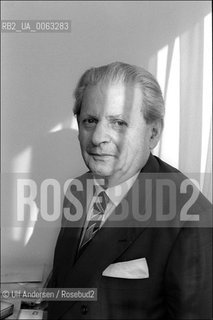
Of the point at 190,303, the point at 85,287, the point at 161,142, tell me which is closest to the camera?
the point at 190,303

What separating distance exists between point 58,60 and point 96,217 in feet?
1.78

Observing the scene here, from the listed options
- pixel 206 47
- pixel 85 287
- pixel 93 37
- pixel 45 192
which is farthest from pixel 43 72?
pixel 85 287

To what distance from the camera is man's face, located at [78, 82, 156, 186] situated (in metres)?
0.95

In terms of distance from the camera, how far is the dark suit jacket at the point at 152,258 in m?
0.85

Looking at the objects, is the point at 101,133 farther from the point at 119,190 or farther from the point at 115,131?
the point at 119,190

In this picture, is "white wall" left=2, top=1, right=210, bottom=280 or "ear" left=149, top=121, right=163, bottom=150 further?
"white wall" left=2, top=1, right=210, bottom=280

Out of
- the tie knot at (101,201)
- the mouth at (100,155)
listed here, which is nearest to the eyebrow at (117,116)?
the mouth at (100,155)

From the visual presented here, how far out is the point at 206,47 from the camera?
111 centimetres

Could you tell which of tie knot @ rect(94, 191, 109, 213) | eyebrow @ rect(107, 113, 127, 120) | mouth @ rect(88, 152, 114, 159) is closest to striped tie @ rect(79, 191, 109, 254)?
tie knot @ rect(94, 191, 109, 213)

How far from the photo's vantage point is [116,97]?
0.95 meters

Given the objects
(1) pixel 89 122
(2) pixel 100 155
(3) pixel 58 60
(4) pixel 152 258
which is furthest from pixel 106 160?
(3) pixel 58 60

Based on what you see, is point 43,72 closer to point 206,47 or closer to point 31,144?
point 31,144

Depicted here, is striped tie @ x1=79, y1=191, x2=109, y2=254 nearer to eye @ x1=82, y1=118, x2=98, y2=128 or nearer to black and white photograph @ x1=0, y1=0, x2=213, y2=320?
black and white photograph @ x1=0, y1=0, x2=213, y2=320

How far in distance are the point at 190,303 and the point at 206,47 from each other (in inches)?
30.0
